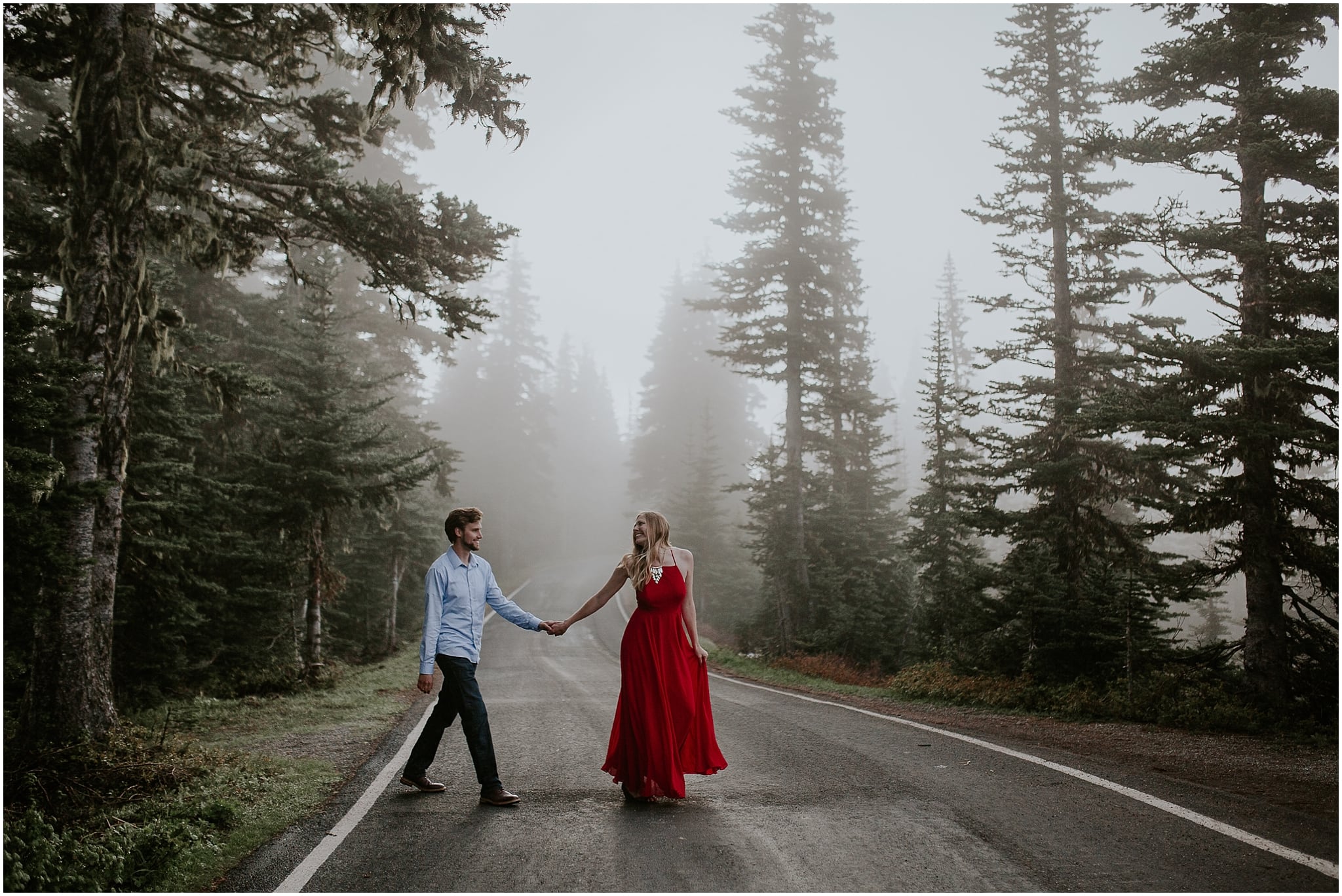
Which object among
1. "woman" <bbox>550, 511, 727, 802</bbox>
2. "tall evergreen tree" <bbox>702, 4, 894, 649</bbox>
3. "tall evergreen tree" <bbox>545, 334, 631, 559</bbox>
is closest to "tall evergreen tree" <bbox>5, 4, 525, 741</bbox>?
"woman" <bbox>550, 511, 727, 802</bbox>

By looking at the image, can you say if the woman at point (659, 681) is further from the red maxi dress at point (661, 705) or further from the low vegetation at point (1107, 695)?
the low vegetation at point (1107, 695)

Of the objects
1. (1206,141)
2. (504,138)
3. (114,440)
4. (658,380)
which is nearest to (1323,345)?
(1206,141)

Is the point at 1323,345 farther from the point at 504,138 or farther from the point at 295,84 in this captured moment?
the point at 295,84

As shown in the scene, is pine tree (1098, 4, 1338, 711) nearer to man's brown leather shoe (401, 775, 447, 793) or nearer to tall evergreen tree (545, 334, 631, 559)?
man's brown leather shoe (401, 775, 447, 793)

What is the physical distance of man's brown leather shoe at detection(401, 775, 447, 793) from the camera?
6.80 m

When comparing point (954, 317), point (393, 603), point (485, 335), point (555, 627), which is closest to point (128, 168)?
point (555, 627)

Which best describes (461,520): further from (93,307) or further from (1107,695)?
(1107,695)

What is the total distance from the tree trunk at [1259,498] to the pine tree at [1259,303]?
0.02 meters

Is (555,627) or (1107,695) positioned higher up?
(555,627)

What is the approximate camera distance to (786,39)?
90.6 feet

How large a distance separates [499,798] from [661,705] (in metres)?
1.49

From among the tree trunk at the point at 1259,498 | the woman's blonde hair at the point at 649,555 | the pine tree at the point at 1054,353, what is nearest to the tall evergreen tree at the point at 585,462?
the pine tree at the point at 1054,353

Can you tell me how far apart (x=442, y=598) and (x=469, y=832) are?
1.97 m

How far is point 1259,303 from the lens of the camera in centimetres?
1079
